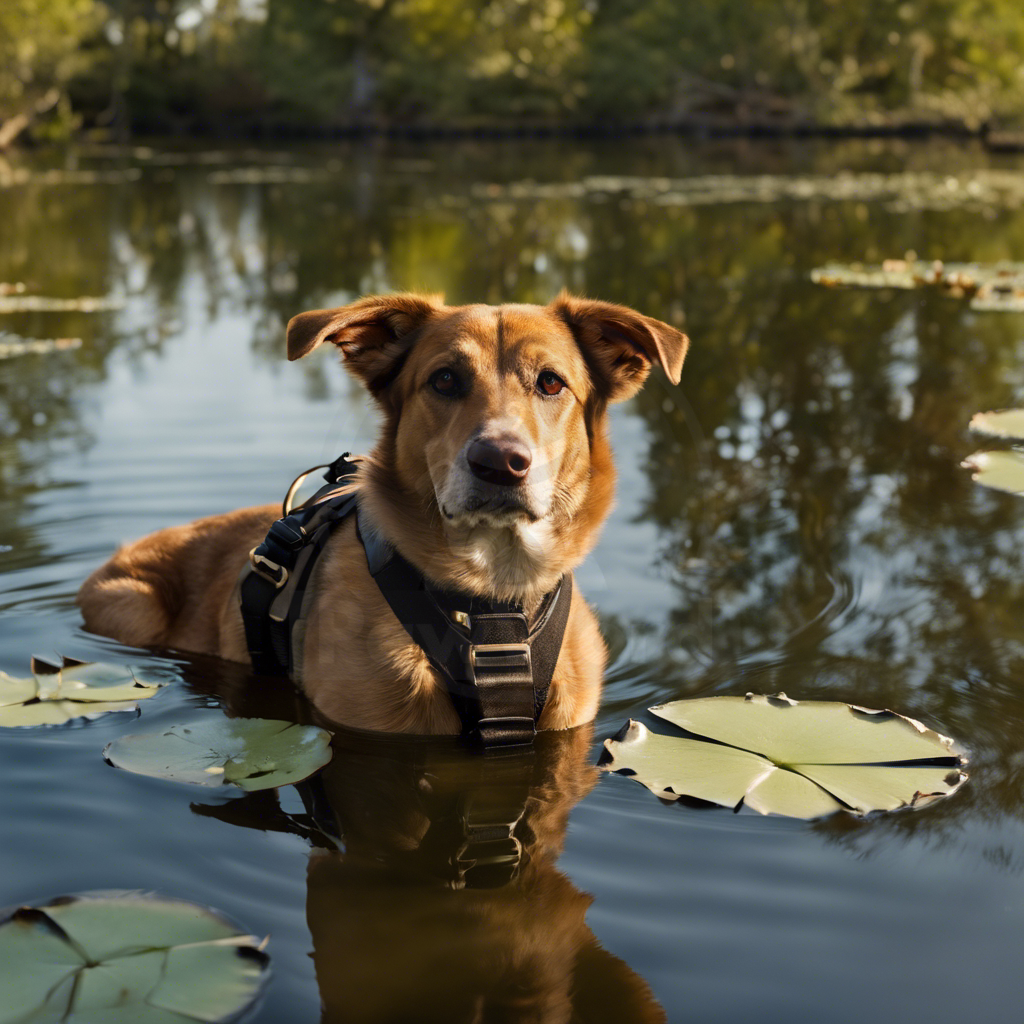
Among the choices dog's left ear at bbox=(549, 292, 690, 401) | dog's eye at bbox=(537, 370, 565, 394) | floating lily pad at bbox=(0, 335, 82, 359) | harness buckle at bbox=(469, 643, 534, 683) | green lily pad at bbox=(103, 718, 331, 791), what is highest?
dog's left ear at bbox=(549, 292, 690, 401)

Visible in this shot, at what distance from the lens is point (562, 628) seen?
3.77 metres

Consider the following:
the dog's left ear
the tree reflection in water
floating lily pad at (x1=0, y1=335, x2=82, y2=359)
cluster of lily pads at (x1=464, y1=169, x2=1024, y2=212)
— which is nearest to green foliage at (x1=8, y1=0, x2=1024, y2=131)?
cluster of lily pads at (x1=464, y1=169, x2=1024, y2=212)

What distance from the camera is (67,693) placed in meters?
4.16

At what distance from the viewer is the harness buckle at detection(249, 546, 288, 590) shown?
398 centimetres

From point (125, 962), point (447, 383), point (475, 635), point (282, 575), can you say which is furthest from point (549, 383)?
point (125, 962)

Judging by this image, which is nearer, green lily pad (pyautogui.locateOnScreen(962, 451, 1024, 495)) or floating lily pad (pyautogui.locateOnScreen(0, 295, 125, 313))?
green lily pad (pyautogui.locateOnScreen(962, 451, 1024, 495))

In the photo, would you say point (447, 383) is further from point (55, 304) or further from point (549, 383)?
point (55, 304)

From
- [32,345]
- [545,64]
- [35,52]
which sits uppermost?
[545,64]

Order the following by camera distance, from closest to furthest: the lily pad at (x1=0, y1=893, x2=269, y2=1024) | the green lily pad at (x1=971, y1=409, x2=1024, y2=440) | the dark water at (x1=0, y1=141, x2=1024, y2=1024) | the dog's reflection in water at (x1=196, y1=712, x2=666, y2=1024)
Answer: the lily pad at (x1=0, y1=893, x2=269, y2=1024) < the dog's reflection in water at (x1=196, y1=712, x2=666, y2=1024) < the dark water at (x1=0, y1=141, x2=1024, y2=1024) < the green lily pad at (x1=971, y1=409, x2=1024, y2=440)

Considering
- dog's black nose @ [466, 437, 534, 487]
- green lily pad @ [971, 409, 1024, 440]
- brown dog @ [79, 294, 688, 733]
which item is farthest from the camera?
green lily pad @ [971, 409, 1024, 440]

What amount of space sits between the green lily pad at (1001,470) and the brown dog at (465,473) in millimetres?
2780

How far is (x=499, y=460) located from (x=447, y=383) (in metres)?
0.52

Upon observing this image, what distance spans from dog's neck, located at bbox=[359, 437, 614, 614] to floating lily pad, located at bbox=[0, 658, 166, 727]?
1244mm

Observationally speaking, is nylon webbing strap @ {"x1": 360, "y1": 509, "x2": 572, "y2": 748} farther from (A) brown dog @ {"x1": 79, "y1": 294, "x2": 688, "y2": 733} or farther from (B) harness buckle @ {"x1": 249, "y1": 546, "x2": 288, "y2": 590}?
(B) harness buckle @ {"x1": 249, "y1": 546, "x2": 288, "y2": 590}
